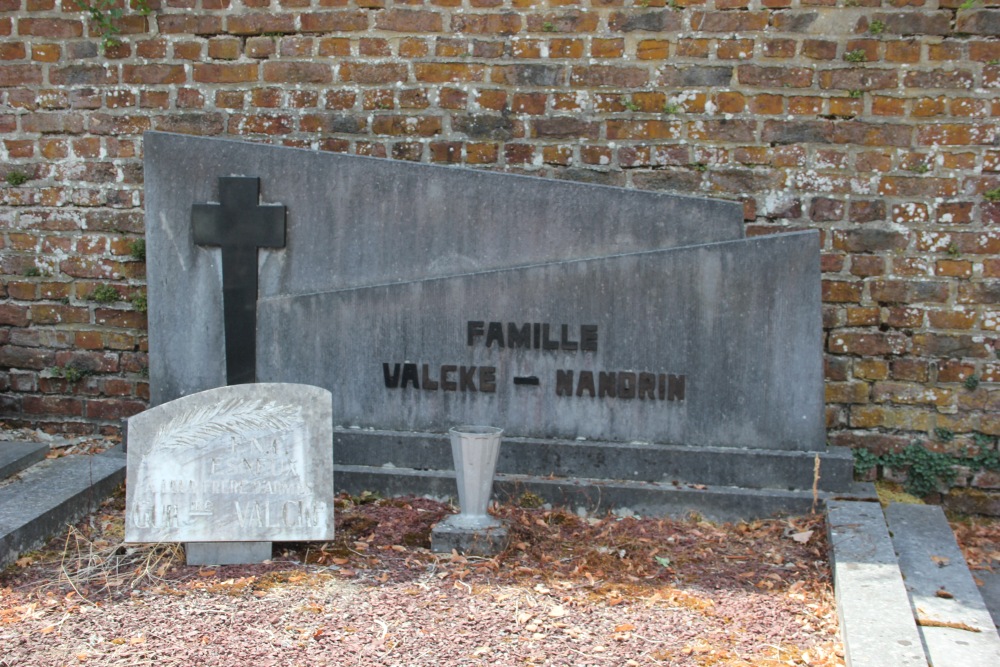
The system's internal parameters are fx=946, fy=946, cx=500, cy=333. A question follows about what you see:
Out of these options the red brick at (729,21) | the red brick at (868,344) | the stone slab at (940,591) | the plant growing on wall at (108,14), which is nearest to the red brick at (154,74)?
the plant growing on wall at (108,14)

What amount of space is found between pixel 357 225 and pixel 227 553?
68.1 inches

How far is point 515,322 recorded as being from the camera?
4500mm

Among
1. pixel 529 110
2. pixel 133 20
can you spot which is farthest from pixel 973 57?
pixel 133 20

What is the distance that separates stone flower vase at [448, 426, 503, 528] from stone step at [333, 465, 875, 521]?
0.52m

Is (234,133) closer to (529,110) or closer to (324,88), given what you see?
(324,88)

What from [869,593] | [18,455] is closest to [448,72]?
[18,455]

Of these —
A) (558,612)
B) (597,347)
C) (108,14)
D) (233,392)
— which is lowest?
(558,612)

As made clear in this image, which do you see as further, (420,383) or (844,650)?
(420,383)

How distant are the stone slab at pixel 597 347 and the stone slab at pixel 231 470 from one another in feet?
3.23

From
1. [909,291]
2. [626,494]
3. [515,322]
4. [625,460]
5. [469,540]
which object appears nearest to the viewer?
[469,540]

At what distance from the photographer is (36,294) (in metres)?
5.75

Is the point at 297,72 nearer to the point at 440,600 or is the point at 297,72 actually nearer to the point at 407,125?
the point at 407,125

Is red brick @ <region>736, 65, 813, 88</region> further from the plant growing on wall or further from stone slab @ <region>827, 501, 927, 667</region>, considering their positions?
the plant growing on wall

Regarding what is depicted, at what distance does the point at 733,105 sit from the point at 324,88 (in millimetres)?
2284
